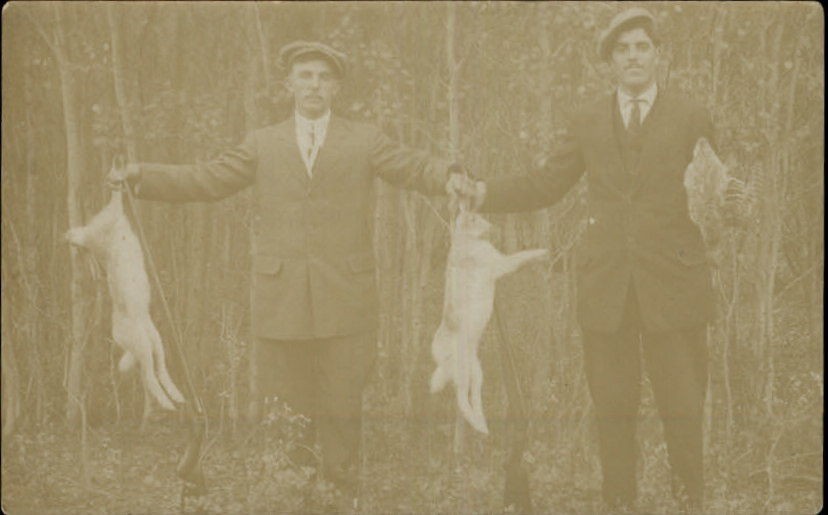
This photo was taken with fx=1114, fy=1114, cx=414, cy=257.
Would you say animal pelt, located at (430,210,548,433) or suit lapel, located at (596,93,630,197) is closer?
suit lapel, located at (596,93,630,197)

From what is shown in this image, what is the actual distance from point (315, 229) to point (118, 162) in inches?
39.1

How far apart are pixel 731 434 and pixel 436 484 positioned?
1.40 m

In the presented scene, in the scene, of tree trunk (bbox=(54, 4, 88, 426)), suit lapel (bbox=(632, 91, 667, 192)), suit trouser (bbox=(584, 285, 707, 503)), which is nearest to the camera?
suit lapel (bbox=(632, 91, 667, 192))

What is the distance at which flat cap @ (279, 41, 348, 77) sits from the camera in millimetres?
5070

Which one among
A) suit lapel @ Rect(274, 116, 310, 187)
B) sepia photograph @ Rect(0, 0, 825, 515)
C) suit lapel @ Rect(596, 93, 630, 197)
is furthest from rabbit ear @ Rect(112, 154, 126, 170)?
suit lapel @ Rect(596, 93, 630, 197)

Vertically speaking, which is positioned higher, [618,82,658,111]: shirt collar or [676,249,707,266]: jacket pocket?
[618,82,658,111]: shirt collar

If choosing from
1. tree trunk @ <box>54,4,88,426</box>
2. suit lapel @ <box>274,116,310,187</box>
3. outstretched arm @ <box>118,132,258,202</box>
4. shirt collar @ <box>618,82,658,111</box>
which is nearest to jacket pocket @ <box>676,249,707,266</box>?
shirt collar @ <box>618,82,658,111</box>

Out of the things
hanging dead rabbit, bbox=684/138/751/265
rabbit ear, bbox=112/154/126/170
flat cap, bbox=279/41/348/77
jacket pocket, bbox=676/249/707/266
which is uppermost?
flat cap, bbox=279/41/348/77

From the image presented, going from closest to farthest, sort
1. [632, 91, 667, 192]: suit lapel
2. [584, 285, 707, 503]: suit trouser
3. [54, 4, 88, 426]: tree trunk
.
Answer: [632, 91, 667, 192]: suit lapel, [584, 285, 707, 503]: suit trouser, [54, 4, 88, 426]: tree trunk

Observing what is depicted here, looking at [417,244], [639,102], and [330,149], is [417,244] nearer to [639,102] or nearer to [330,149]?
[330,149]

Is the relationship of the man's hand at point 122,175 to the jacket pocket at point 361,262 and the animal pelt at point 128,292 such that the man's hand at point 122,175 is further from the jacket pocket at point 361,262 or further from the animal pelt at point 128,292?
the jacket pocket at point 361,262

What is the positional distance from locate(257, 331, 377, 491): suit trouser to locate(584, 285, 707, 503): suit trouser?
107cm

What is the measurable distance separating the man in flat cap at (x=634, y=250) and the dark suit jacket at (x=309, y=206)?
1.42 feet

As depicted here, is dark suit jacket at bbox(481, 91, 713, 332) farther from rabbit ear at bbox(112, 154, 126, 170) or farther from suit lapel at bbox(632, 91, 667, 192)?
rabbit ear at bbox(112, 154, 126, 170)
